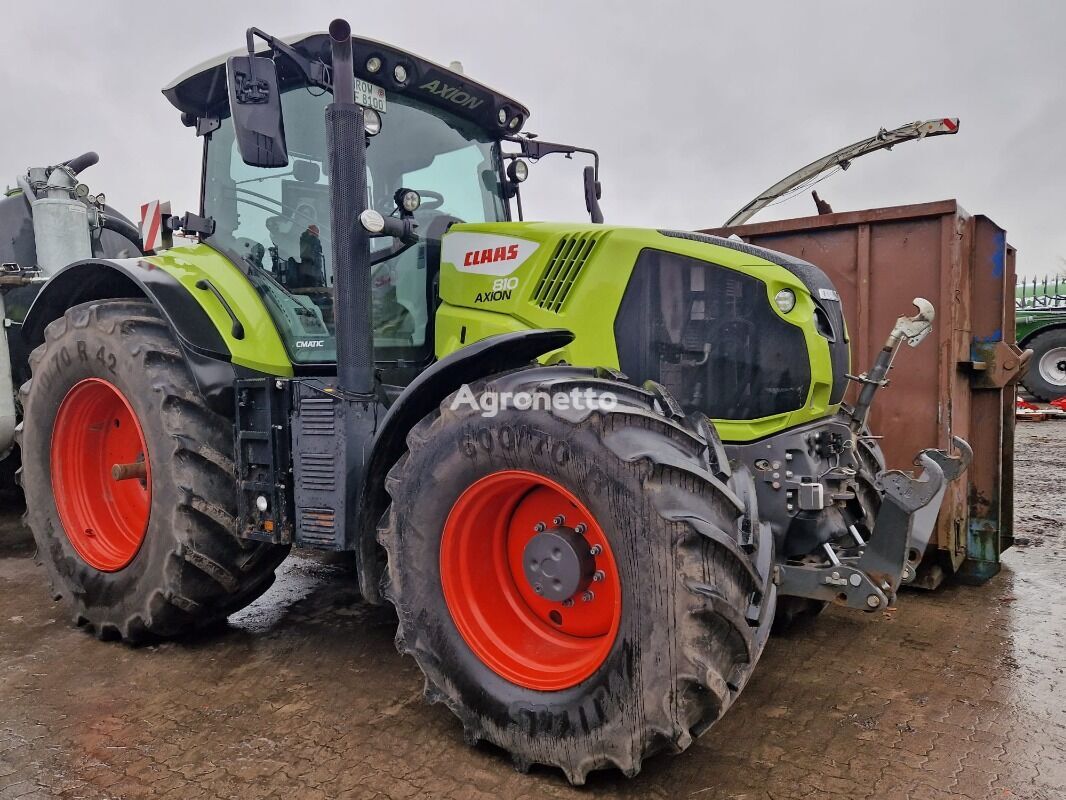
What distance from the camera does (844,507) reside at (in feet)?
10.3

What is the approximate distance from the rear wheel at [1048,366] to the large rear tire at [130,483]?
548 inches

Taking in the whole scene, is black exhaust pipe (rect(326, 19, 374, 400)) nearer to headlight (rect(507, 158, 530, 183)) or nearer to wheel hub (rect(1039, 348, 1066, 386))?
headlight (rect(507, 158, 530, 183))

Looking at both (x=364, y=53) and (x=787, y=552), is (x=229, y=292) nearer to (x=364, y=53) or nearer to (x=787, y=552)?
(x=364, y=53)

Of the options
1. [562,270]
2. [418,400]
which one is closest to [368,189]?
[562,270]

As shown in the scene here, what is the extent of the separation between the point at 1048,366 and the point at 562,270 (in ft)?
45.0

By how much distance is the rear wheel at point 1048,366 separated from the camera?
13.4 meters

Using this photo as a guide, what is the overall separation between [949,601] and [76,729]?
402 cm

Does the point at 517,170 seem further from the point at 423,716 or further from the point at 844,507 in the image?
the point at 423,716

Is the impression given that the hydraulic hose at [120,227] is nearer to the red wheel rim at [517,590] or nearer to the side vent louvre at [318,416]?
the side vent louvre at [318,416]

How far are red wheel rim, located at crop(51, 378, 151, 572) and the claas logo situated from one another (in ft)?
6.12

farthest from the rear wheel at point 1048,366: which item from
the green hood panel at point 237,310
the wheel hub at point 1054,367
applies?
the green hood panel at point 237,310

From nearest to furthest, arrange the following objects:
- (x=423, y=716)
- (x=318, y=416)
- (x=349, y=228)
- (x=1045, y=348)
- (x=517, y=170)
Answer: (x=423, y=716), (x=349, y=228), (x=318, y=416), (x=517, y=170), (x=1045, y=348)

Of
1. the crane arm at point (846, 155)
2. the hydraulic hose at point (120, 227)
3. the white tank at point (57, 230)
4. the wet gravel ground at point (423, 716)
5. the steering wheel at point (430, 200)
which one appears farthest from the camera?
the crane arm at point (846, 155)

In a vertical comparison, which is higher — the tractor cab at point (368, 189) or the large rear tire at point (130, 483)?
the tractor cab at point (368, 189)
